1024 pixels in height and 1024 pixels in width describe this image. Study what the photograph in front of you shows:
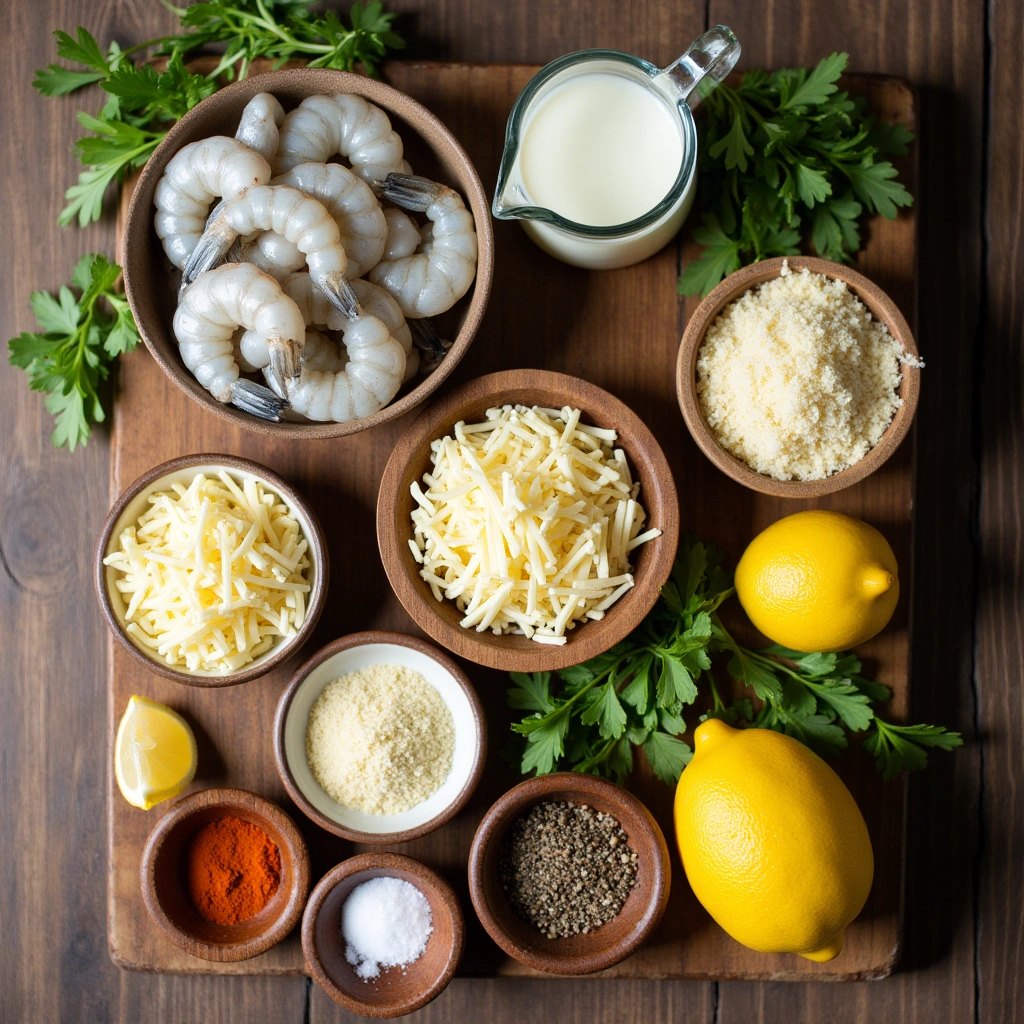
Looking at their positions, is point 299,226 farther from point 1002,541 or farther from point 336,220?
point 1002,541

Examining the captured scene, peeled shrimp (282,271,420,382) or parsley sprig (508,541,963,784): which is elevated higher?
peeled shrimp (282,271,420,382)

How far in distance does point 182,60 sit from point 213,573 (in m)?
0.86

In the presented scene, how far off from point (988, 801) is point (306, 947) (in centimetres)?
121

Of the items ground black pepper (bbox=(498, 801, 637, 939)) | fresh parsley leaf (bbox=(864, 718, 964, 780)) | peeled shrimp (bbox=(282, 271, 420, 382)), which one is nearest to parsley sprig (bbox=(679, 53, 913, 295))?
peeled shrimp (bbox=(282, 271, 420, 382))

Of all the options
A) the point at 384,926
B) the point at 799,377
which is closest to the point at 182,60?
the point at 799,377

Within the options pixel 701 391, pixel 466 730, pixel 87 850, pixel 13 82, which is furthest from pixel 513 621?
pixel 13 82

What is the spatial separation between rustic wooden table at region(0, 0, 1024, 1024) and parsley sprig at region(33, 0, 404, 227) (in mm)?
139

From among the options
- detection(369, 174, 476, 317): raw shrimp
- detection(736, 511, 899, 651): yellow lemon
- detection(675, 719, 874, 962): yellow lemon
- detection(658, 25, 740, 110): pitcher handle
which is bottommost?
detection(675, 719, 874, 962): yellow lemon

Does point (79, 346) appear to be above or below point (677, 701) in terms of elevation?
above

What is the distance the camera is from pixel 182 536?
4.59 feet

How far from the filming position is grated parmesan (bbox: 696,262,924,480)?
1337mm

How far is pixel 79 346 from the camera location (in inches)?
60.1

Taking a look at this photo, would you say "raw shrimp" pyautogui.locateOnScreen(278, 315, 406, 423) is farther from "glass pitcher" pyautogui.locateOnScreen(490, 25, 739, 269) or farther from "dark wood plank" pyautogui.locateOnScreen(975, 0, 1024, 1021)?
"dark wood plank" pyautogui.locateOnScreen(975, 0, 1024, 1021)

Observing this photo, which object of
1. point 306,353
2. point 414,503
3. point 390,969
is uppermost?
point 306,353
